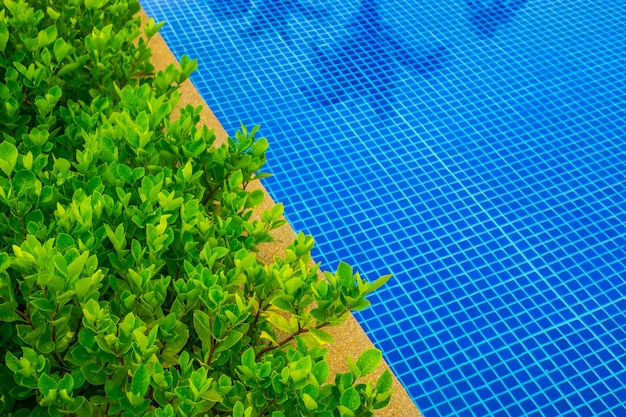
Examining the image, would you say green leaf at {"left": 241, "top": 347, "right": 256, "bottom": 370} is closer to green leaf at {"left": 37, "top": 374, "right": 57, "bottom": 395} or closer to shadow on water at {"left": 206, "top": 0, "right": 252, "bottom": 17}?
green leaf at {"left": 37, "top": 374, "right": 57, "bottom": 395}

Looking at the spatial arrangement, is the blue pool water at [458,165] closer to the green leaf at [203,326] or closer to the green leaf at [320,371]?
the green leaf at [320,371]

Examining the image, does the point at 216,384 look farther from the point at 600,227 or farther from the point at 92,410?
the point at 600,227

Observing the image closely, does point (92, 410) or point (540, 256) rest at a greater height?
point (92, 410)

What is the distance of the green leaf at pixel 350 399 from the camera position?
71.5 inches

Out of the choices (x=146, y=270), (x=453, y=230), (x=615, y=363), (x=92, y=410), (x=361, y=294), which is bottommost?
(x=615, y=363)

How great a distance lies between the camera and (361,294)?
2051 mm

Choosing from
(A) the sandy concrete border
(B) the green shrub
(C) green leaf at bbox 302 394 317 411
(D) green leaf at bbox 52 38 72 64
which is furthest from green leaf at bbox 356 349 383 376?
(D) green leaf at bbox 52 38 72 64

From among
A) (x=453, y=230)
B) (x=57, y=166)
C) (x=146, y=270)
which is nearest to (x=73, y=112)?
(x=57, y=166)

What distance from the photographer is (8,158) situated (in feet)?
7.34

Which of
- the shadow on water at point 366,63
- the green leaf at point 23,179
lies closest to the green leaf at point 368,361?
the green leaf at point 23,179

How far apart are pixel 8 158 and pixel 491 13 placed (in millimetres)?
5561

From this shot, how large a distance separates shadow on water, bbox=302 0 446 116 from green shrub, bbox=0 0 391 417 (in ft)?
9.51

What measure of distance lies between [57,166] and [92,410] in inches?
34.7

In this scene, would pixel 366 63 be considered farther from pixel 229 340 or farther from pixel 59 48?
pixel 229 340
